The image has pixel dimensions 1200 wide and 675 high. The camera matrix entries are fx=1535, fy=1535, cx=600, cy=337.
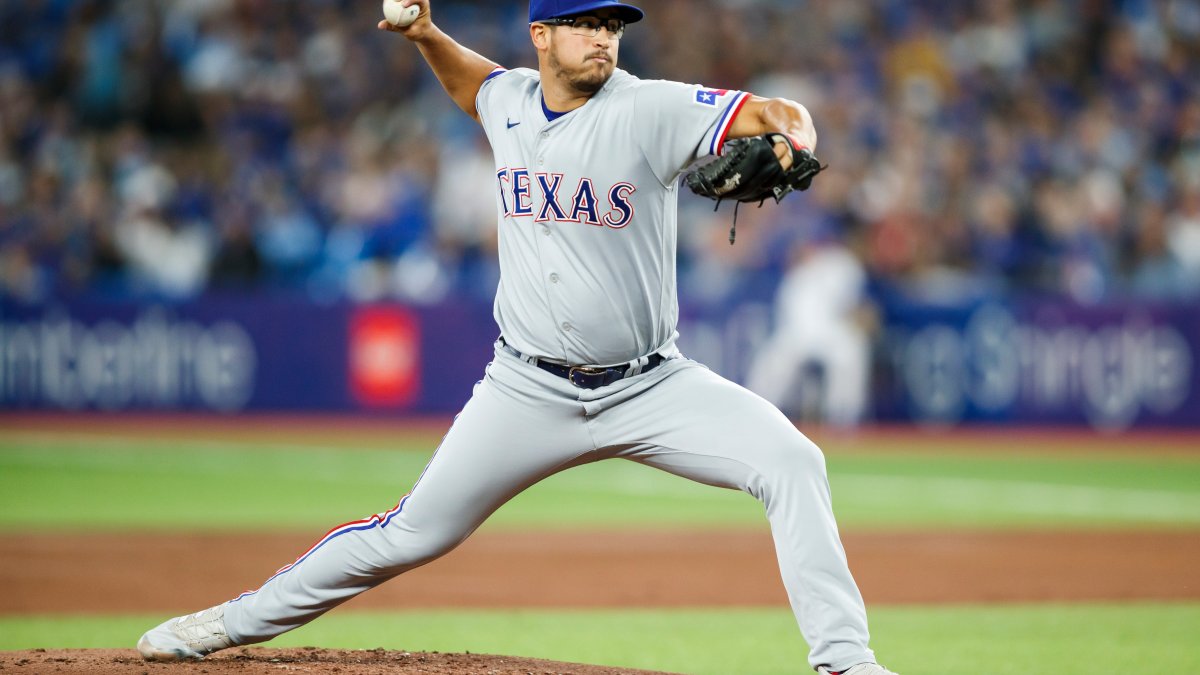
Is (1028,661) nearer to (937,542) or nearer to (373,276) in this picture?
(937,542)

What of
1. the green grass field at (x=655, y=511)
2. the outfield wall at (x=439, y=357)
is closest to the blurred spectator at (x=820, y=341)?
the outfield wall at (x=439, y=357)

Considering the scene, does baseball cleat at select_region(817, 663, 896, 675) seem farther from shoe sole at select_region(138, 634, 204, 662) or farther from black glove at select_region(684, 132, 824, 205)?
shoe sole at select_region(138, 634, 204, 662)

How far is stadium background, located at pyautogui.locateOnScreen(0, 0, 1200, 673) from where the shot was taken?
1559cm

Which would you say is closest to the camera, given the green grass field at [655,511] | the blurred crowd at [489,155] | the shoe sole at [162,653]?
the shoe sole at [162,653]

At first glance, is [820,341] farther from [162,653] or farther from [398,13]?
[162,653]

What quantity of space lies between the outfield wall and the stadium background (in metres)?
0.03

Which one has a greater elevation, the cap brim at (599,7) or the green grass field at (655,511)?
the cap brim at (599,7)

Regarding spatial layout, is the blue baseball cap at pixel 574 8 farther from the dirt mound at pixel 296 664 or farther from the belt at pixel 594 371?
the dirt mound at pixel 296 664

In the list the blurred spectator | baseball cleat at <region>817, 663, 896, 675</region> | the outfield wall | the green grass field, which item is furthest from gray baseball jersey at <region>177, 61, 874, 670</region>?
the outfield wall

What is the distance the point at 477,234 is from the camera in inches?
654

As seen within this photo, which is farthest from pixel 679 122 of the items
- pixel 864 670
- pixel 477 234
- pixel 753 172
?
pixel 477 234

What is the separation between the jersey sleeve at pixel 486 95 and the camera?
17.0ft

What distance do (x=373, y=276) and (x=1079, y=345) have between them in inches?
291

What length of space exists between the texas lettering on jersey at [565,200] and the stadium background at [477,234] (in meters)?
9.58
